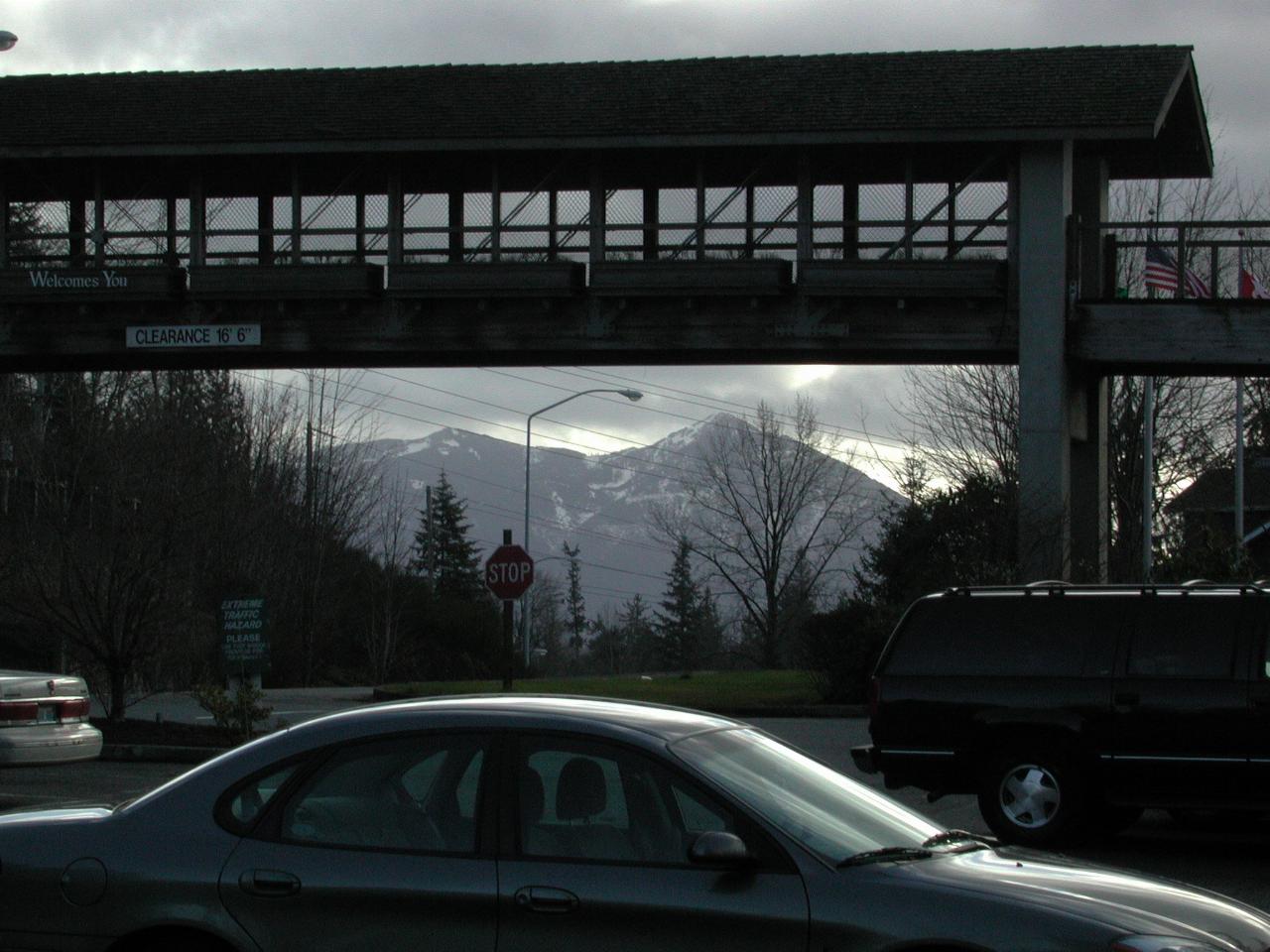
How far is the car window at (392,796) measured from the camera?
5.89 meters

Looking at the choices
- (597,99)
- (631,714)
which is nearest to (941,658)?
(631,714)

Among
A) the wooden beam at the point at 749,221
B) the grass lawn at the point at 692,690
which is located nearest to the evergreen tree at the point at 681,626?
the grass lawn at the point at 692,690

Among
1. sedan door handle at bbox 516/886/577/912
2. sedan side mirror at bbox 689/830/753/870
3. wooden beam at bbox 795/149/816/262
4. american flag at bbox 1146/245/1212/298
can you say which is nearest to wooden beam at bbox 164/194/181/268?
wooden beam at bbox 795/149/816/262

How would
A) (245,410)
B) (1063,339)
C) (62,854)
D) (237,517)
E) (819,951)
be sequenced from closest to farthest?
(819,951) → (62,854) → (1063,339) → (237,517) → (245,410)

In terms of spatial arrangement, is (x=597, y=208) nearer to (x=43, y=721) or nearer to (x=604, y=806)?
(x=43, y=721)

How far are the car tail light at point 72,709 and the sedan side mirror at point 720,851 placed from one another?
434 inches

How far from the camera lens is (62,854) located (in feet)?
20.0

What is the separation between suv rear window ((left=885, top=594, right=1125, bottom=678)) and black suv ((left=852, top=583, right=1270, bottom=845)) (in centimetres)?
1

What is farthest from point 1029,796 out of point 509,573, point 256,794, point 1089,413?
point 1089,413

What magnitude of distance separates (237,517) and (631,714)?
50.9 metres

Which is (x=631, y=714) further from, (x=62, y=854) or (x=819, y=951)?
(x=62, y=854)

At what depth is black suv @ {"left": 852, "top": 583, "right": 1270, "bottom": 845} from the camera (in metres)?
12.2

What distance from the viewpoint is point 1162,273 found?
30203 mm

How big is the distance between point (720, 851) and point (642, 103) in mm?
26899
